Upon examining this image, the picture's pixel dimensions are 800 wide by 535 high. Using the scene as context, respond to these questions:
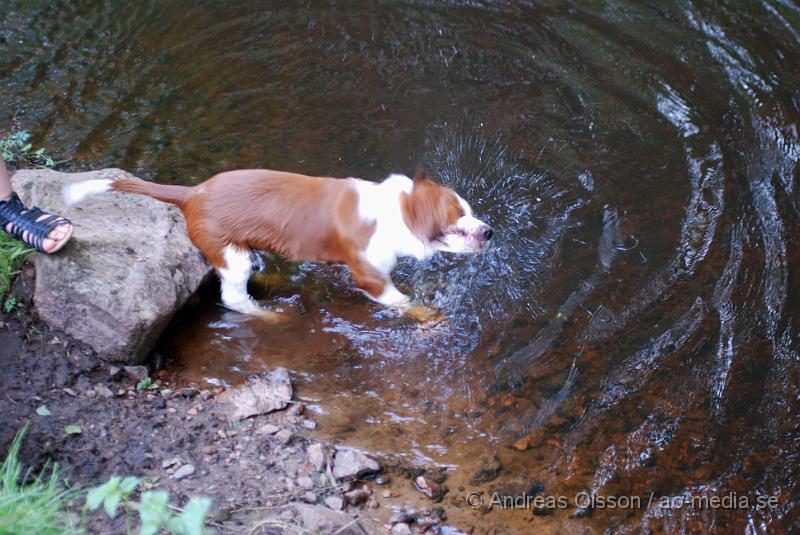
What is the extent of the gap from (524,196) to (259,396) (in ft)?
8.81

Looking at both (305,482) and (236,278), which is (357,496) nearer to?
(305,482)

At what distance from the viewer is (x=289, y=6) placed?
7.57m

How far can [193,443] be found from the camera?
357 centimetres

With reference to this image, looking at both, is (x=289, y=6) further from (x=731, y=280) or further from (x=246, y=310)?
(x=731, y=280)

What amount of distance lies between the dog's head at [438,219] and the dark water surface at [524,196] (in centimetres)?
60

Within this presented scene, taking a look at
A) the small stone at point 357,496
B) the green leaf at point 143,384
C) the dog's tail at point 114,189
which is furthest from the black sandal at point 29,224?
the small stone at point 357,496

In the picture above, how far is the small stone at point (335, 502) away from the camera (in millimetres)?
3373

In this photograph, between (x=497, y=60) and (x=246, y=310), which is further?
(x=497, y=60)

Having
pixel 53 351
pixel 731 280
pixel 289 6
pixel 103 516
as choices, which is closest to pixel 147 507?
pixel 103 516

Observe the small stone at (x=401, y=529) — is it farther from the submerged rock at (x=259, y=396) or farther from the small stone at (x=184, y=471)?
the small stone at (x=184, y=471)

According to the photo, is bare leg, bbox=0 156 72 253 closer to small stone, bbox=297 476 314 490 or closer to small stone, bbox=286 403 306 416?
small stone, bbox=286 403 306 416

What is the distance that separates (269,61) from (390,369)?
392cm

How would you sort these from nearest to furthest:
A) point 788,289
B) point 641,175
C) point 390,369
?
point 390,369 → point 788,289 → point 641,175

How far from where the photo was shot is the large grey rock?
3.81 m
